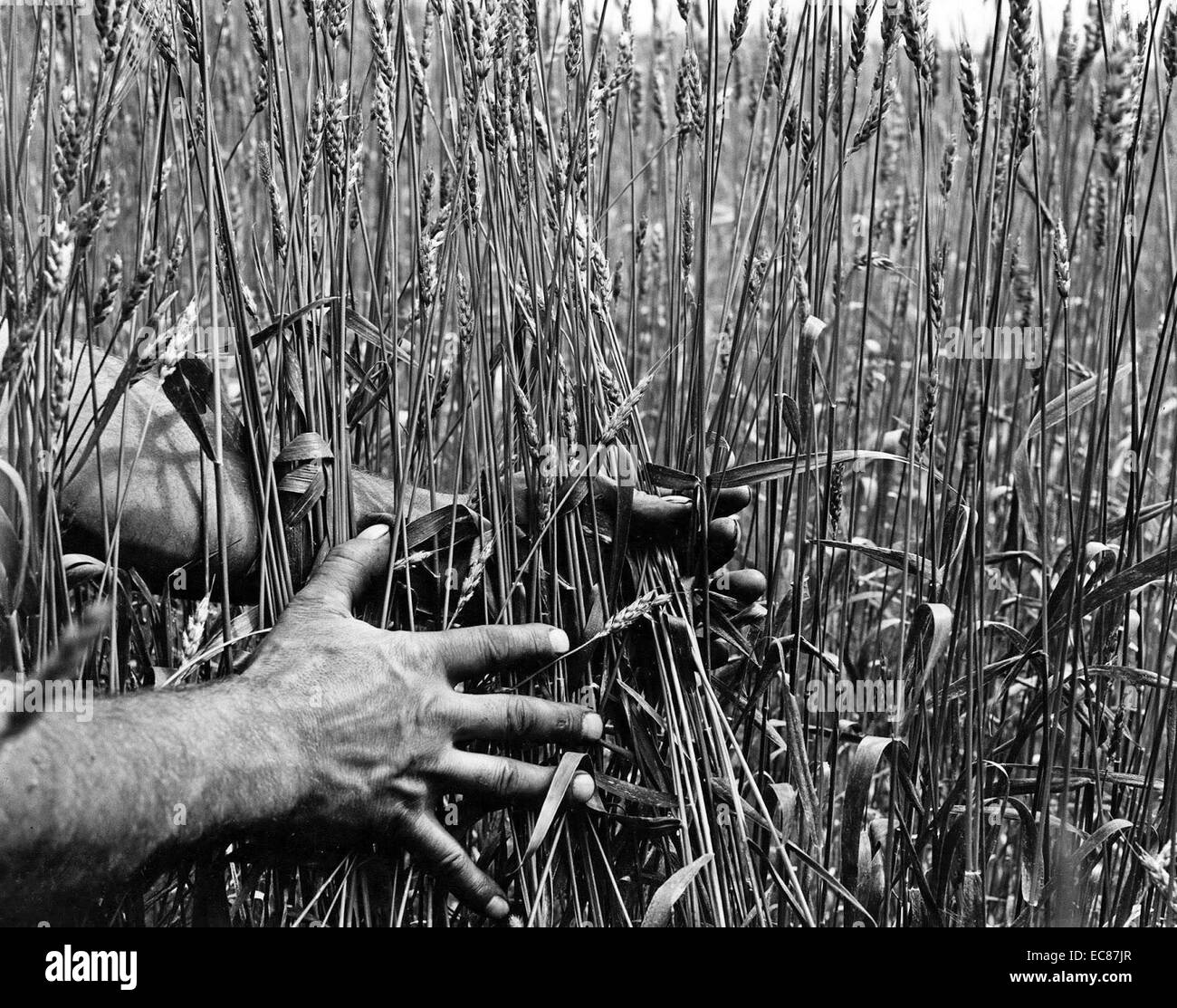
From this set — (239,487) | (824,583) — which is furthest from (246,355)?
(824,583)

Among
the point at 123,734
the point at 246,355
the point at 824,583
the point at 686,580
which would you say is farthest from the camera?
the point at 824,583

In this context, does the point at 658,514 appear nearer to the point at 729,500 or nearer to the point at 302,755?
the point at 729,500

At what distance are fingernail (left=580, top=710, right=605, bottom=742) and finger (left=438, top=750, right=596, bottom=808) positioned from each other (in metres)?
0.05

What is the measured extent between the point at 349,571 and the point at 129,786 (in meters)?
0.24

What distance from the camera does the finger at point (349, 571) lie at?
2.95ft

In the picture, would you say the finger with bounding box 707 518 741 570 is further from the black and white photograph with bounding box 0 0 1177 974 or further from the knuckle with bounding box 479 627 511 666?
the knuckle with bounding box 479 627 511 666

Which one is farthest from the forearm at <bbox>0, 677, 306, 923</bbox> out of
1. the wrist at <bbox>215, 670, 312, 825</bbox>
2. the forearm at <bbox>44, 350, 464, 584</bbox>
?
the forearm at <bbox>44, 350, 464, 584</bbox>

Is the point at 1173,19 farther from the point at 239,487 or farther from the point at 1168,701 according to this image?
the point at 239,487

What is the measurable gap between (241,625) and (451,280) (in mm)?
394

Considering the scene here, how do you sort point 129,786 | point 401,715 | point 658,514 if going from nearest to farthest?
point 129,786, point 401,715, point 658,514

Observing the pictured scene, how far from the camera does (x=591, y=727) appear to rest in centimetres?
96

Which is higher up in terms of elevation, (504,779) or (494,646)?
(494,646)

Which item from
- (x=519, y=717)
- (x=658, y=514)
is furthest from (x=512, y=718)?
(x=658, y=514)

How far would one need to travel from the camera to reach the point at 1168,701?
955 mm
